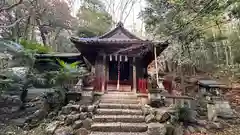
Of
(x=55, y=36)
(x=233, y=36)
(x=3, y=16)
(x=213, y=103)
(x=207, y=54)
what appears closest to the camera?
(x=213, y=103)

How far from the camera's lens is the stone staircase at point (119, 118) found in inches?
188

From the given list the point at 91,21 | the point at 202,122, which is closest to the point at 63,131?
the point at 202,122

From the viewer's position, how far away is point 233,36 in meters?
6.42

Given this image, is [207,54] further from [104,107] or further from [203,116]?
[104,107]

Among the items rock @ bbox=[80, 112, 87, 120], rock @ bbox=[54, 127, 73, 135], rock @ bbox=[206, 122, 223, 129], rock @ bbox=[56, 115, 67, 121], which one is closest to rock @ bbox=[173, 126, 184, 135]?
rock @ bbox=[206, 122, 223, 129]

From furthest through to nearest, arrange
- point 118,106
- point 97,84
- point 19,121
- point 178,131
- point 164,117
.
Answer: point 97,84 → point 118,106 → point 19,121 → point 164,117 → point 178,131

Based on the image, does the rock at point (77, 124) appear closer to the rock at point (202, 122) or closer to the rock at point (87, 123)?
the rock at point (87, 123)

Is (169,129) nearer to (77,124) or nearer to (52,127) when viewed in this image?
(77,124)

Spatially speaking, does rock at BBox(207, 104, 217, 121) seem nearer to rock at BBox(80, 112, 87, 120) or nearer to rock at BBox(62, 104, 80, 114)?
rock at BBox(80, 112, 87, 120)

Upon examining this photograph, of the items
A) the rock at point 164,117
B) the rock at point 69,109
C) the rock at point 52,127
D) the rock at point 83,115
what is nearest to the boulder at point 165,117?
the rock at point 164,117

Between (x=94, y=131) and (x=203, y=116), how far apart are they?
4.19 metres

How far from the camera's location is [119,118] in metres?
5.25

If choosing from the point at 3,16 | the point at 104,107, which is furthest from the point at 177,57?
the point at 3,16

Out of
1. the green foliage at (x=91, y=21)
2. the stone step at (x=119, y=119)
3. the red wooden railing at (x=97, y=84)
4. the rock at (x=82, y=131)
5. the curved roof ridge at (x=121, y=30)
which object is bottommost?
the rock at (x=82, y=131)
